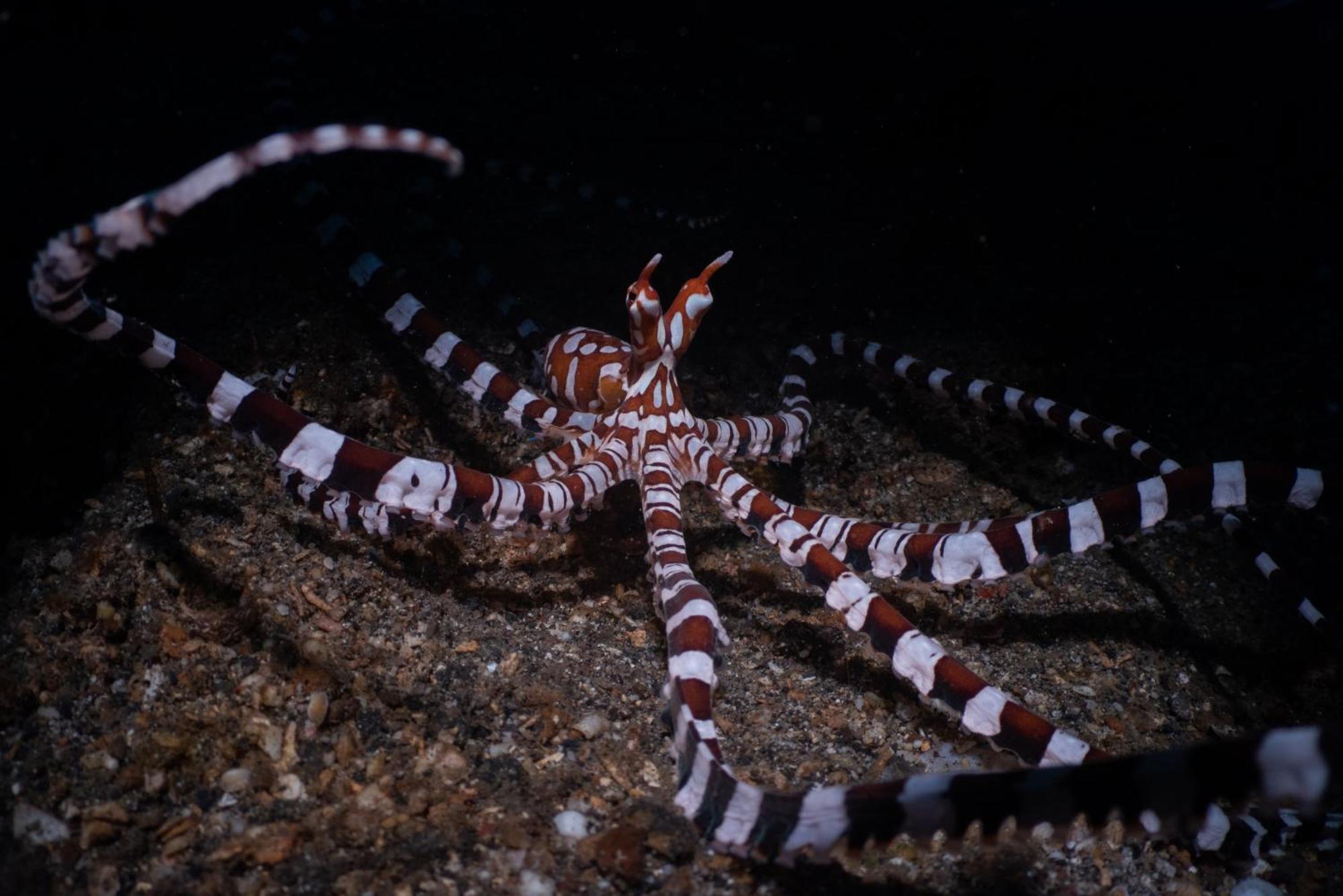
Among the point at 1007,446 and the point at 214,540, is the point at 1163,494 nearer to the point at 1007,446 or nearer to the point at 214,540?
the point at 1007,446

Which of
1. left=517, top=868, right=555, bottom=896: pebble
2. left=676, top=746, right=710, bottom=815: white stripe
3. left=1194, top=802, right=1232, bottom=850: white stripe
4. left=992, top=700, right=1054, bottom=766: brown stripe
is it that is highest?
left=992, top=700, right=1054, bottom=766: brown stripe

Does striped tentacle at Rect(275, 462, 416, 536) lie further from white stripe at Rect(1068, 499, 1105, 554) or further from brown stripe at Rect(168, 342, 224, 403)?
white stripe at Rect(1068, 499, 1105, 554)

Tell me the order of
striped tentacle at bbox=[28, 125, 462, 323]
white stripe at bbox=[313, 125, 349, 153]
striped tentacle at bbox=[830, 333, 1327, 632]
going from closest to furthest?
striped tentacle at bbox=[28, 125, 462, 323], white stripe at bbox=[313, 125, 349, 153], striped tentacle at bbox=[830, 333, 1327, 632]

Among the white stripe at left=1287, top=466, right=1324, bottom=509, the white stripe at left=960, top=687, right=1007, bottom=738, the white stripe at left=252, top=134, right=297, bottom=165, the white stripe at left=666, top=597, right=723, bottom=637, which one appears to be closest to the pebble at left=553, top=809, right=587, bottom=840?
the white stripe at left=666, top=597, right=723, bottom=637

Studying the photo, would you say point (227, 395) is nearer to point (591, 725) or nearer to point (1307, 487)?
point (591, 725)

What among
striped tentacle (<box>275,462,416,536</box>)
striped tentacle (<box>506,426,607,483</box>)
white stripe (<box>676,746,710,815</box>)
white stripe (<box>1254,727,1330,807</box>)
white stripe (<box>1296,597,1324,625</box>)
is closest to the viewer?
white stripe (<box>1254,727,1330,807</box>)

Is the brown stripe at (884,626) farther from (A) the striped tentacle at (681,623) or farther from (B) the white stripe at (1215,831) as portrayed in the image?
(B) the white stripe at (1215,831)

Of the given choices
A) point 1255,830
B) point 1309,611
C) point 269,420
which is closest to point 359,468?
point 269,420
